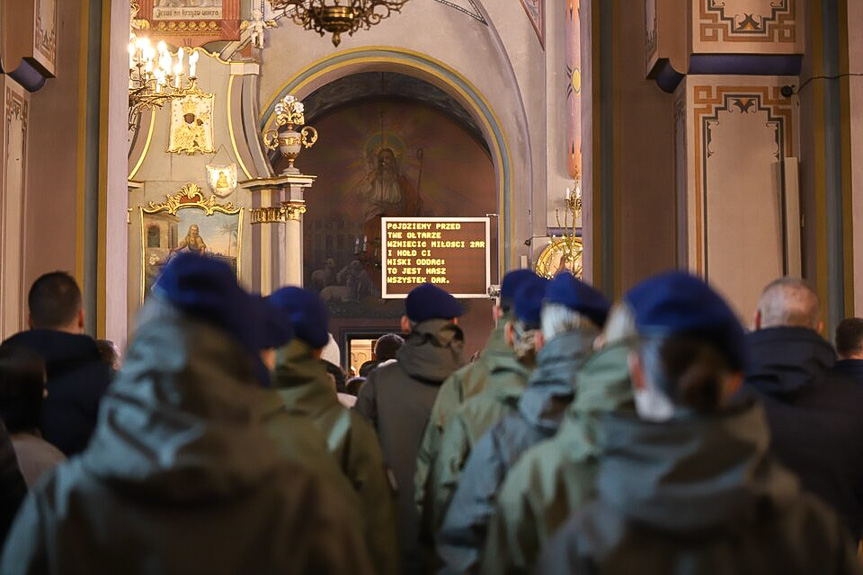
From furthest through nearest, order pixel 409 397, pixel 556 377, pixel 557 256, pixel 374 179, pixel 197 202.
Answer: pixel 374 179 < pixel 197 202 < pixel 557 256 < pixel 409 397 < pixel 556 377

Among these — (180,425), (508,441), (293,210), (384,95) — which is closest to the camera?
(180,425)

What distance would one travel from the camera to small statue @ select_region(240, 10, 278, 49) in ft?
67.6

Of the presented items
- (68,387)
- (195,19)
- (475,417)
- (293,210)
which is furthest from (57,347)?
(195,19)

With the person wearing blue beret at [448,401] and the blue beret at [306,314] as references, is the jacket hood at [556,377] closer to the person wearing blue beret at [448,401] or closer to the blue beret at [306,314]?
the blue beret at [306,314]

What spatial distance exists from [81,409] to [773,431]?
251cm

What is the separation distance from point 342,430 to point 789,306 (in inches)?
58.0

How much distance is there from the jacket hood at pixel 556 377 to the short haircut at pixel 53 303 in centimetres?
239

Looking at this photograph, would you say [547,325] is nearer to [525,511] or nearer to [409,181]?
[525,511]

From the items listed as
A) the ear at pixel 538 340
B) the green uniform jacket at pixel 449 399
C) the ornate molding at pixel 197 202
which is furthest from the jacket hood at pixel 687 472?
the ornate molding at pixel 197 202

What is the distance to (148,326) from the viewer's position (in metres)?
2.03

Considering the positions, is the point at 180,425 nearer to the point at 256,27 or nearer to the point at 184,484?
the point at 184,484

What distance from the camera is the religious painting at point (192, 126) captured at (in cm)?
2036

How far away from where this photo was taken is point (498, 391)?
382 centimetres

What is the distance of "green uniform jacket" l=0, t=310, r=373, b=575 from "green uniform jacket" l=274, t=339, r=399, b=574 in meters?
1.58
